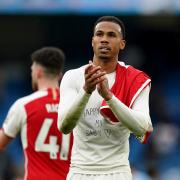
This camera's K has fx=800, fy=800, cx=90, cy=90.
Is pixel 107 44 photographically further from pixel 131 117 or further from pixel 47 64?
pixel 47 64

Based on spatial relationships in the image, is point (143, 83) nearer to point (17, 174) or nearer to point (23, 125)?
point (23, 125)

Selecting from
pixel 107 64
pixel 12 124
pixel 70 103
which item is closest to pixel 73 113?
pixel 70 103

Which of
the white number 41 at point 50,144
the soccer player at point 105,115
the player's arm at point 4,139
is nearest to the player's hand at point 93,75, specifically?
the soccer player at point 105,115

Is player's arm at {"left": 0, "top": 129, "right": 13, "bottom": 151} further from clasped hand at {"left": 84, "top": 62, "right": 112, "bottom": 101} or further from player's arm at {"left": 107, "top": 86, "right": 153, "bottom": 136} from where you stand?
clasped hand at {"left": 84, "top": 62, "right": 112, "bottom": 101}

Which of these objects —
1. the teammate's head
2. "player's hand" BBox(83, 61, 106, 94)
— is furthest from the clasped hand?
the teammate's head

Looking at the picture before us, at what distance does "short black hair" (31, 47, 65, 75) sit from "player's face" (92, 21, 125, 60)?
1881 millimetres

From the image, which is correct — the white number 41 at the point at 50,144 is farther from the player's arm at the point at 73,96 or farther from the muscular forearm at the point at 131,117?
the muscular forearm at the point at 131,117

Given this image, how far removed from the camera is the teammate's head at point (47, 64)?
7691 mm

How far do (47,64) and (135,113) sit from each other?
229 cm

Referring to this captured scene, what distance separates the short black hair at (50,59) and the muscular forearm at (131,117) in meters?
2.19

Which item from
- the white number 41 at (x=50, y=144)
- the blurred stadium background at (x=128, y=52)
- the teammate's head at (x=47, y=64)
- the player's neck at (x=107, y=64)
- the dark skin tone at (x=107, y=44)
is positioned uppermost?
the dark skin tone at (x=107, y=44)

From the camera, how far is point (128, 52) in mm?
20281

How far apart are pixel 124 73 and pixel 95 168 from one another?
0.73 m

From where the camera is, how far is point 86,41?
20844 mm
